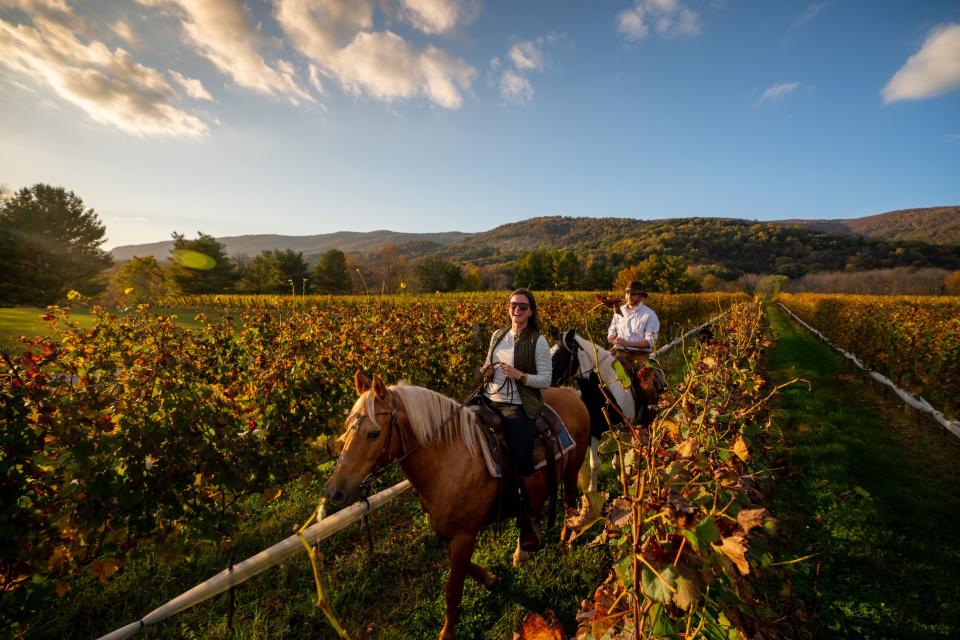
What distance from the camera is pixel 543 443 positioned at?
3.61m

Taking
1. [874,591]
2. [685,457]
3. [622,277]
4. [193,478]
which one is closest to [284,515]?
[193,478]

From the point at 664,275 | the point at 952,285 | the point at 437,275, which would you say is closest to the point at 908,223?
the point at 952,285

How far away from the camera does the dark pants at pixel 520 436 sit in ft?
11.2

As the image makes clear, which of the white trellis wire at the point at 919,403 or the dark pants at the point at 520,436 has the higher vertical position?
the dark pants at the point at 520,436

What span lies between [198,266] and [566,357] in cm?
5033

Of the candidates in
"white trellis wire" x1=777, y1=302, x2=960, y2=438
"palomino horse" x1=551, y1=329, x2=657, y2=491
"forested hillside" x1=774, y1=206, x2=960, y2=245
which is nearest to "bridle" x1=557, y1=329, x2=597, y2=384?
"palomino horse" x1=551, y1=329, x2=657, y2=491

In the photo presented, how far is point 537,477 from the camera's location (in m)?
3.62

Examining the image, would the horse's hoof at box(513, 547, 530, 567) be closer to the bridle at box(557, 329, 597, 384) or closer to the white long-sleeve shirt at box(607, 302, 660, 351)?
the bridle at box(557, 329, 597, 384)

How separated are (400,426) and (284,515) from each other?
2.91 meters

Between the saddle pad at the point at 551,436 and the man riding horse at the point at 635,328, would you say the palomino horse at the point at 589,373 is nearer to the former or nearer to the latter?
the man riding horse at the point at 635,328

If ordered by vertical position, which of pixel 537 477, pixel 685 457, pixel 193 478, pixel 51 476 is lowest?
pixel 537 477

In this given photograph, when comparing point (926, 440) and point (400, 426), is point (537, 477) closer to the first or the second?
point (400, 426)

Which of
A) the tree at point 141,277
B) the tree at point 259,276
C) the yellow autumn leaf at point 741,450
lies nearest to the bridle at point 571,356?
the yellow autumn leaf at point 741,450

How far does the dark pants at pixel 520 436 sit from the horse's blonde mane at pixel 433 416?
1.06ft
